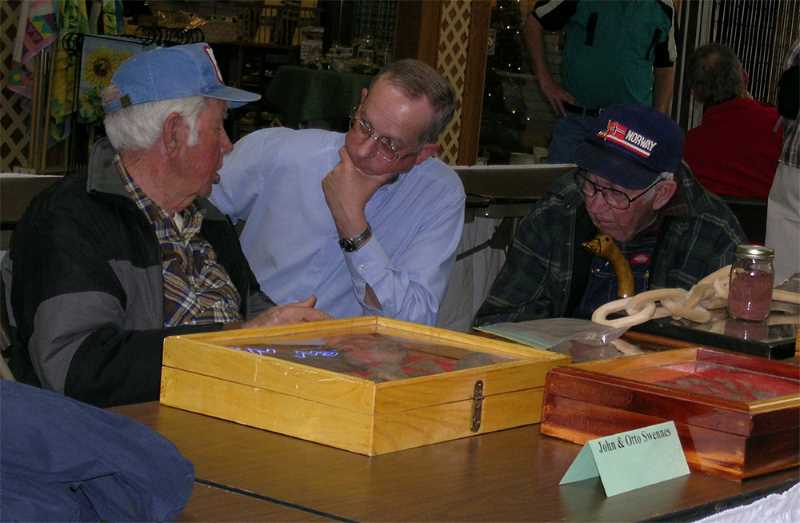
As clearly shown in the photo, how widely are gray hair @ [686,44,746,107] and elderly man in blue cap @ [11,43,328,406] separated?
13.4ft

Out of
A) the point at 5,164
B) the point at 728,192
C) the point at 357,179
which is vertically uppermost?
the point at 357,179

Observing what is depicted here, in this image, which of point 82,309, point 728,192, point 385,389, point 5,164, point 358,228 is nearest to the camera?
point 385,389

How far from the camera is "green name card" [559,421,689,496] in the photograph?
1479mm

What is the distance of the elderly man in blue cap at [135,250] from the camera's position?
212 cm

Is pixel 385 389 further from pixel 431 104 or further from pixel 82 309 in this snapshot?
pixel 431 104

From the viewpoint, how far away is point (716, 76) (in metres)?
6.29

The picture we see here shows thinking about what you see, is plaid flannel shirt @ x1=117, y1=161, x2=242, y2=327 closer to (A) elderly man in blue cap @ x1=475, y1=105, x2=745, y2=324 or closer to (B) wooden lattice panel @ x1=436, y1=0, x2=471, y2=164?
(A) elderly man in blue cap @ x1=475, y1=105, x2=745, y2=324

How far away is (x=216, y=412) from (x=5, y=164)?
20.7 feet

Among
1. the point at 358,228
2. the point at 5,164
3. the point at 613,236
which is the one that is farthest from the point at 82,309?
the point at 5,164

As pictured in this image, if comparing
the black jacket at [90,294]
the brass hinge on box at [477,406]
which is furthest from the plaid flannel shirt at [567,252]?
the brass hinge on box at [477,406]

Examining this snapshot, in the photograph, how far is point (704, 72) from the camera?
20.8ft

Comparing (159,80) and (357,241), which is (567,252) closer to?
(357,241)

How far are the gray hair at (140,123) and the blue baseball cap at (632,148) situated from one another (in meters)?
1.08

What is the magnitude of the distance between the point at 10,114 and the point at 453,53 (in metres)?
2.61
